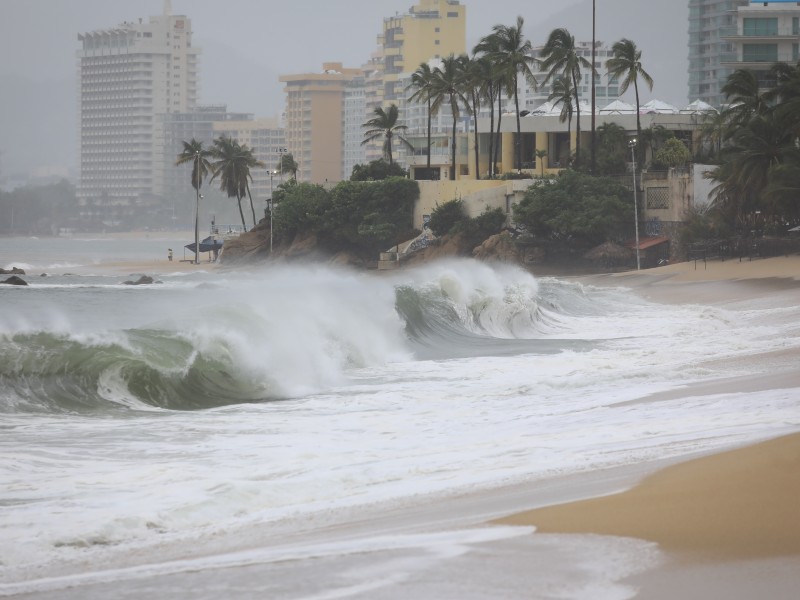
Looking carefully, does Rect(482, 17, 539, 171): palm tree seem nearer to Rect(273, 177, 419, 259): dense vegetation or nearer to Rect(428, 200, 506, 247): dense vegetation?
Rect(428, 200, 506, 247): dense vegetation

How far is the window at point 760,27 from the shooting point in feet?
294

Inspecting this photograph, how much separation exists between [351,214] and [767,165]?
29.8 meters

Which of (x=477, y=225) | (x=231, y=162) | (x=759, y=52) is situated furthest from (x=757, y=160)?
(x=231, y=162)

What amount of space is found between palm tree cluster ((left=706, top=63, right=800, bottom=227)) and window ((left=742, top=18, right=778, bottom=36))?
3129 centimetres

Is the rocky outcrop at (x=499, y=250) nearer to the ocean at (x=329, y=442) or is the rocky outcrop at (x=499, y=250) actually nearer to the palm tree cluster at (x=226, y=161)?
the palm tree cluster at (x=226, y=161)

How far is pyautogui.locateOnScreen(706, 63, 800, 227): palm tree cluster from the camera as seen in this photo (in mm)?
52531

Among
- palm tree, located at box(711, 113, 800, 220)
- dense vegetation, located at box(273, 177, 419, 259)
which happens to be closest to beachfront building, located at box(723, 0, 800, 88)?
dense vegetation, located at box(273, 177, 419, 259)

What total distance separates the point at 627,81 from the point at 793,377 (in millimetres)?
55177

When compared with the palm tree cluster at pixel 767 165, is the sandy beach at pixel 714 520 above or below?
below

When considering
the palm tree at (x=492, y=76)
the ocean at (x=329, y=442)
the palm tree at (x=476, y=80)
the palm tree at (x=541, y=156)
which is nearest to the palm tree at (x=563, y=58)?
the palm tree at (x=492, y=76)

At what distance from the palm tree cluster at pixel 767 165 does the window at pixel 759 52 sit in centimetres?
3054

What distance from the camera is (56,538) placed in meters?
9.59

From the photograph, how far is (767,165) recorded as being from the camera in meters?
54.8

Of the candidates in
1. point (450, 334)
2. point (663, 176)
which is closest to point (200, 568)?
point (450, 334)
